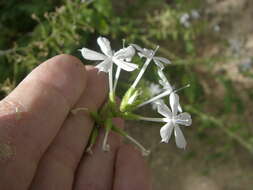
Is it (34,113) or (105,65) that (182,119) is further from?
(34,113)

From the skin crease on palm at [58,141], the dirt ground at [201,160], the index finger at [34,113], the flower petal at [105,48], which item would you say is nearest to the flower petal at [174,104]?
the flower petal at [105,48]

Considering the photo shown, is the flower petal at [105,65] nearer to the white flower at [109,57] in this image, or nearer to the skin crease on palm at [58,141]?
the white flower at [109,57]

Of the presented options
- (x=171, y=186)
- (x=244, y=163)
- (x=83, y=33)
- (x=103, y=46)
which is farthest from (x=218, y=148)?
(x=103, y=46)

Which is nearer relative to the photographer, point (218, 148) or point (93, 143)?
point (93, 143)

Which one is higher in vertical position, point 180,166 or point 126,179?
point 180,166

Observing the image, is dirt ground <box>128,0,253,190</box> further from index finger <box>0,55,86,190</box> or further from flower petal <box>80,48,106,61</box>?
flower petal <box>80,48,106,61</box>

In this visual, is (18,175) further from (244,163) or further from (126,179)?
(244,163)

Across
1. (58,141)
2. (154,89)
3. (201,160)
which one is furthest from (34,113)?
(201,160)
